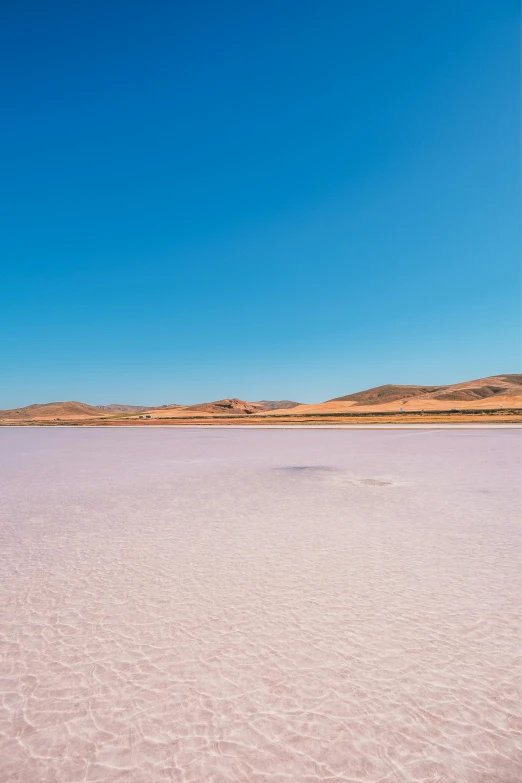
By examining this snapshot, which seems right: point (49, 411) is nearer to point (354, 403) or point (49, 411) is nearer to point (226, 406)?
point (226, 406)

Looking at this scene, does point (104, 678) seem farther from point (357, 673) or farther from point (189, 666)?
point (357, 673)

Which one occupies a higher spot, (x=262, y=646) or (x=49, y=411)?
(x=49, y=411)

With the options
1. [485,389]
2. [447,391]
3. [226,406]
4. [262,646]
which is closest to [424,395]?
[447,391]

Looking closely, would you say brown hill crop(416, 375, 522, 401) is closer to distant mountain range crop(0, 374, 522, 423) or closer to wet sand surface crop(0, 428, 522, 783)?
distant mountain range crop(0, 374, 522, 423)

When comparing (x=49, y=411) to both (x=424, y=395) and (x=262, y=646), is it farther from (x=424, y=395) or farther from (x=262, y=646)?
(x=262, y=646)

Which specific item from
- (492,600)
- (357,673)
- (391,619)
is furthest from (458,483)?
(357,673)

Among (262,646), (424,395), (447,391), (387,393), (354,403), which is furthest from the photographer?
(387,393)

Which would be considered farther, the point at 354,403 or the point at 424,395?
the point at 354,403

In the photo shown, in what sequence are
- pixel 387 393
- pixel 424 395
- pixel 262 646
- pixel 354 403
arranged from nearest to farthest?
pixel 262 646 → pixel 424 395 → pixel 354 403 → pixel 387 393

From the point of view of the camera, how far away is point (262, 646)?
3.14 m

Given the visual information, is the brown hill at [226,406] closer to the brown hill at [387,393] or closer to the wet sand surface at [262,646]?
the brown hill at [387,393]

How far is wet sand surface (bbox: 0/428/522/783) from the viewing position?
2201 millimetres

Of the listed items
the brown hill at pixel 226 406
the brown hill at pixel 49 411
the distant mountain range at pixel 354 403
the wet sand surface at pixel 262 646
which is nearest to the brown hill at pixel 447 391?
the distant mountain range at pixel 354 403

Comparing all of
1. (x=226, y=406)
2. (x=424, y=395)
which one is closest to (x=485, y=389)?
(x=424, y=395)
